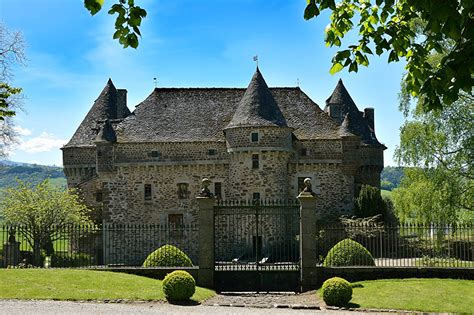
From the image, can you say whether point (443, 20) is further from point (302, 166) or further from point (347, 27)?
point (302, 166)

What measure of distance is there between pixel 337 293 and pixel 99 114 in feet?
96.4

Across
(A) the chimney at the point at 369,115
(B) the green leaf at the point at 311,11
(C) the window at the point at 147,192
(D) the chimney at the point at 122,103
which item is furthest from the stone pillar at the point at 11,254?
(A) the chimney at the point at 369,115

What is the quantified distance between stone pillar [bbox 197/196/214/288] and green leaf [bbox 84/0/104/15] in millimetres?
14179

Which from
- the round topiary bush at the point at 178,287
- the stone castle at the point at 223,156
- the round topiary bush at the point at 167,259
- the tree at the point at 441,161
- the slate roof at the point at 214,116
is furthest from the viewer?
the slate roof at the point at 214,116

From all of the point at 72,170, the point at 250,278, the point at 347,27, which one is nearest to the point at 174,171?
the point at 72,170

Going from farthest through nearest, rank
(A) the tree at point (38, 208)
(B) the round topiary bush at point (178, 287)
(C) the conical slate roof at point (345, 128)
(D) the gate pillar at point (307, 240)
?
(C) the conical slate roof at point (345, 128) → (A) the tree at point (38, 208) → (D) the gate pillar at point (307, 240) → (B) the round topiary bush at point (178, 287)

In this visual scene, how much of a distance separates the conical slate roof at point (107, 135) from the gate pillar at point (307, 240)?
19915mm

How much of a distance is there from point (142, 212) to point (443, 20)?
32882mm

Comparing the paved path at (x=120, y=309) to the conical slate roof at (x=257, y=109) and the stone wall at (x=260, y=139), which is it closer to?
the stone wall at (x=260, y=139)

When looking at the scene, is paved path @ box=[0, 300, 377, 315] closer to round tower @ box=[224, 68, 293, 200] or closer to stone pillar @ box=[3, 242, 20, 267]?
stone pillar @ box=[3, 242, 20, 267]

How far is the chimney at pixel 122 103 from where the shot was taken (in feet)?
142

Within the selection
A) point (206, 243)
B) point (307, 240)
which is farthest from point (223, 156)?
point (307, 240)

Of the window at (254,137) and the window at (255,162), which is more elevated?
the window at (254,137)

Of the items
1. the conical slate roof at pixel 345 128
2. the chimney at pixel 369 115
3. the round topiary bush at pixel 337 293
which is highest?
the chimney at pixel 369 115
